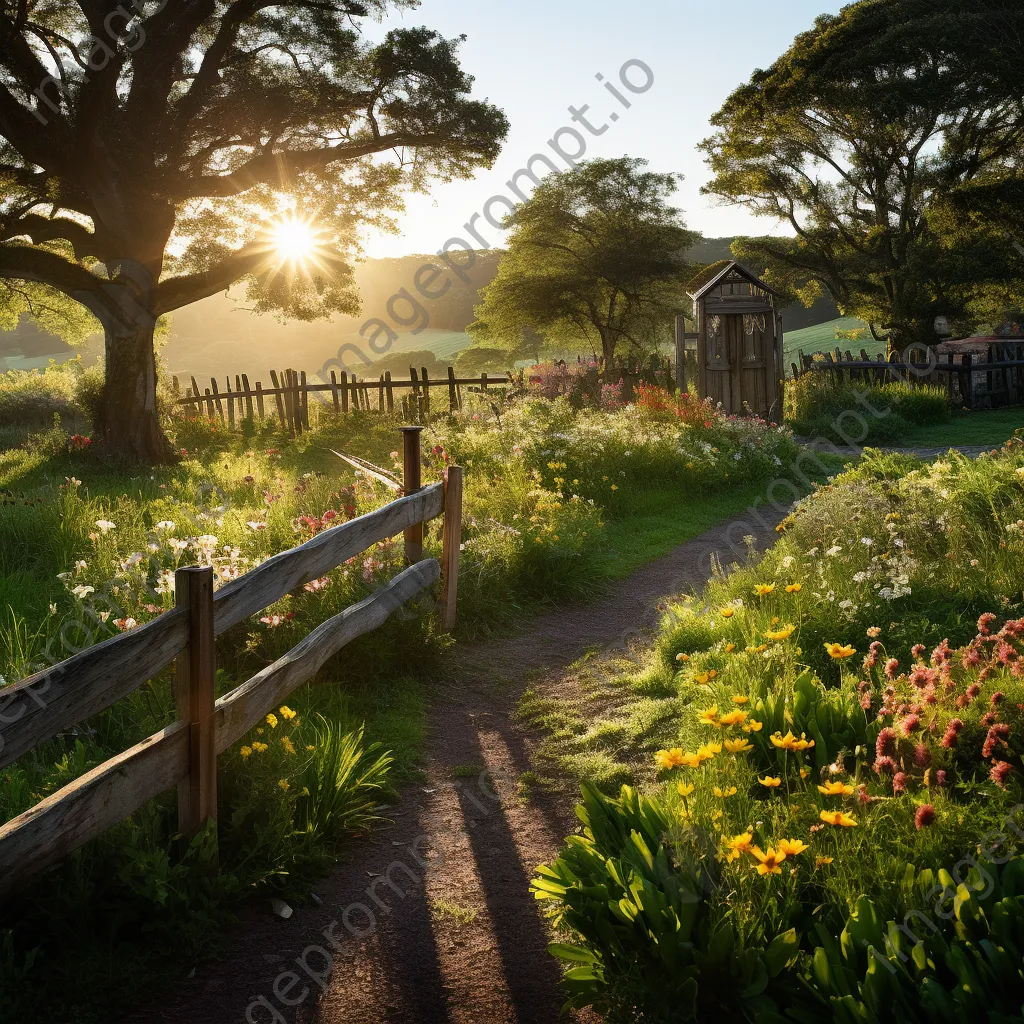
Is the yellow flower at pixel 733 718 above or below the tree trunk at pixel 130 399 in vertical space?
below

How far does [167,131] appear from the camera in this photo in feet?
50.0

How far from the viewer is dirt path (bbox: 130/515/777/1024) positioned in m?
2.89

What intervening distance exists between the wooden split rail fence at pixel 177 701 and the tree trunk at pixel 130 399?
13.1 m

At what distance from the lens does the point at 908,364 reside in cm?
2111

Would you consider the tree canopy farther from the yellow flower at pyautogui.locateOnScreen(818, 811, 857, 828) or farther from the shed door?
the yellow flower at pyautogui.locateOnScreen(818, 811, 857, 828)

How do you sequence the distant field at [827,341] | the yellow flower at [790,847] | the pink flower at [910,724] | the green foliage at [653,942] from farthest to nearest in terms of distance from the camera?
the distant field at [827,341]
the pink flower at [910,724]
the yellow flower at [790,847]
the green foliage at [653,942]

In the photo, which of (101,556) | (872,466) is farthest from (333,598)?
(872,466)

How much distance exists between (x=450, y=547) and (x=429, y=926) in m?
Result: 3.54

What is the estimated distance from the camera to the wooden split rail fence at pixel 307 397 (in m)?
21.1

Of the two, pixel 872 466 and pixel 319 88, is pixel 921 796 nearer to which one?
pixel 872 466

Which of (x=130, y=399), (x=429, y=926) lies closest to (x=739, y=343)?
(x=130, y=399)

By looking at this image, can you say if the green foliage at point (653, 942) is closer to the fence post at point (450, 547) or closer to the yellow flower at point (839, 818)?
the yellow flower at point (839, 818)

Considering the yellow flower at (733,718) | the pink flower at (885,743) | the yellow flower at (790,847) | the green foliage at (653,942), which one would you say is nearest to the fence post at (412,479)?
the yellow flower at (733,718)

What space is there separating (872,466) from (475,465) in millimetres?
5004
